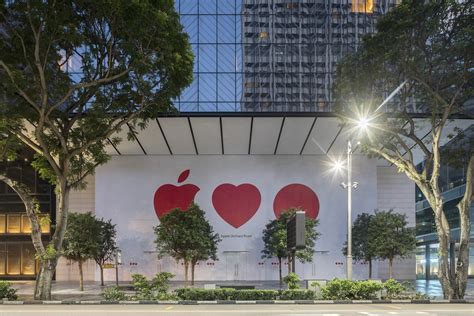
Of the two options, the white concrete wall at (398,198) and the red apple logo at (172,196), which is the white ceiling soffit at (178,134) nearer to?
the red apple logo at (172,196)

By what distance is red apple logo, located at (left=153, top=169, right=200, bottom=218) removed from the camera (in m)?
41.7

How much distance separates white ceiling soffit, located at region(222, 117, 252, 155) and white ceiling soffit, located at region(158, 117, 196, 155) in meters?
2.83

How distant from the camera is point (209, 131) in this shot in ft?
128

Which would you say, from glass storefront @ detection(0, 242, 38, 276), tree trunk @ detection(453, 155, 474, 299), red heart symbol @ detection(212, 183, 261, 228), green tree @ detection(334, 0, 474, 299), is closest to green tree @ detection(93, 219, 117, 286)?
red heart symbol @ detection(212, 183, 261, 228)

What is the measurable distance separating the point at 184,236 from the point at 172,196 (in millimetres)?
8725

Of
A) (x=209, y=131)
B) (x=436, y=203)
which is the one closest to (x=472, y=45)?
(x=436, y=203)

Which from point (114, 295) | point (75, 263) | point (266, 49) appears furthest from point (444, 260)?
point (75, 263)

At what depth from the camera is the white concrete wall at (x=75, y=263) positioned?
41875mm

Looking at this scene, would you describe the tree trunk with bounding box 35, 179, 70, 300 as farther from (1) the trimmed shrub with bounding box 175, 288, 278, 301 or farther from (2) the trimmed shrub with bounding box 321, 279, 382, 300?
(2) the trimmed shrub with bounding box 321, 279, 382, 300

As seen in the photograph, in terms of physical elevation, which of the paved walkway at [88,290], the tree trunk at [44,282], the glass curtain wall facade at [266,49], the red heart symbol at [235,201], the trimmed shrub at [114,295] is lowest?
the paved walkway at [88,290]

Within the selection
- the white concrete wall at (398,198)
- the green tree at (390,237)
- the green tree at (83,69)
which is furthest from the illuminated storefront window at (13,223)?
the white concrete wall at (398,198)

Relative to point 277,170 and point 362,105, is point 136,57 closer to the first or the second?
point 362,105

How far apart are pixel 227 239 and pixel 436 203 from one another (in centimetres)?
2059

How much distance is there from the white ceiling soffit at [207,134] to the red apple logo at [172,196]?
130 inches
